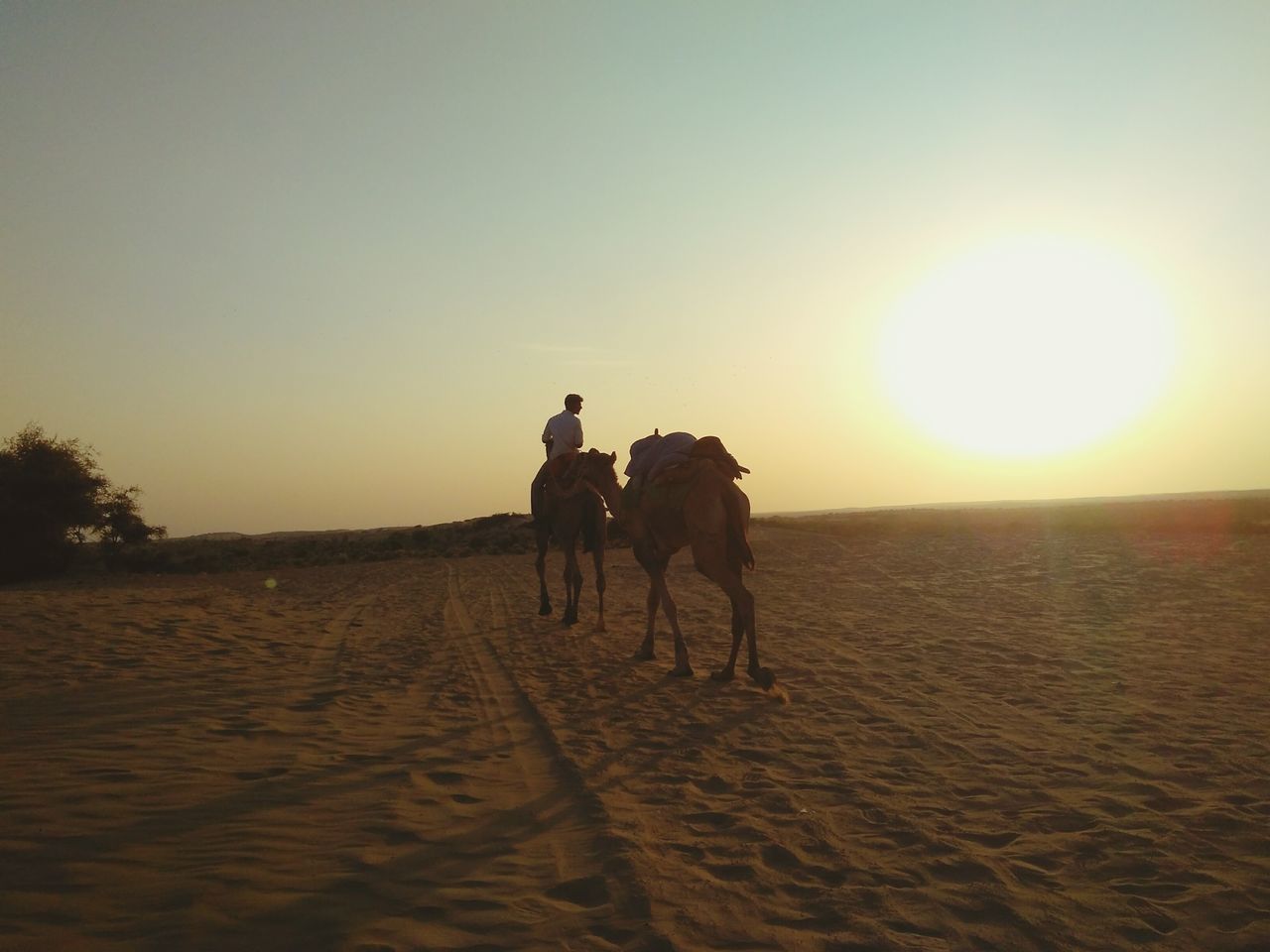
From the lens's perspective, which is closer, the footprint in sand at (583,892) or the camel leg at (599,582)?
the footprint in sand at (583,892)

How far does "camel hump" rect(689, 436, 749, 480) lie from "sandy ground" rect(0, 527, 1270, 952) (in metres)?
2.45

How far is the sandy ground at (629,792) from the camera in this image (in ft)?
12.1

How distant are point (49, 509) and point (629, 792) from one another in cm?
4063

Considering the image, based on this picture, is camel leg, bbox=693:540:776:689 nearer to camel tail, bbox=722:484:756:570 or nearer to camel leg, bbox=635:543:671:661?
camel tail, bbox=722:484:756:570

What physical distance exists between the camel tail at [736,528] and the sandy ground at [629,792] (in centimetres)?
145

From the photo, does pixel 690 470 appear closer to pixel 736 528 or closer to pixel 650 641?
pixel 736 528

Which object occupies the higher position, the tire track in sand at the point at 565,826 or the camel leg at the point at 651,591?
the camel leg at the point at 651,591

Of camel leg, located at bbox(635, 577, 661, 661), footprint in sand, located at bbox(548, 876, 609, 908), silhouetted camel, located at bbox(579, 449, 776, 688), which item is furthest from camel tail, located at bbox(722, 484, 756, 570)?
footprint in sand, located at bbox(548, 876, 609, 908)

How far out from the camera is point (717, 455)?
9.66 metres

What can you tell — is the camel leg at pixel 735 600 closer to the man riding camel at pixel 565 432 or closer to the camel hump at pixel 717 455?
the camel hump at pixel 717 455

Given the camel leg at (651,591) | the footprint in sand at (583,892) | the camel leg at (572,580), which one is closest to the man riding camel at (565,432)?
the camel leg at (572,580)

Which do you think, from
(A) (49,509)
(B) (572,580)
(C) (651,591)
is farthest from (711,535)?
(A) (49,509)

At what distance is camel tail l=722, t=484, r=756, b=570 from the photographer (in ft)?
30.3

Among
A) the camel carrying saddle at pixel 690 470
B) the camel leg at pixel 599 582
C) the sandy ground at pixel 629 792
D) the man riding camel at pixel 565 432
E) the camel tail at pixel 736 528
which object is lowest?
the sandy ground at pixel 629 792
